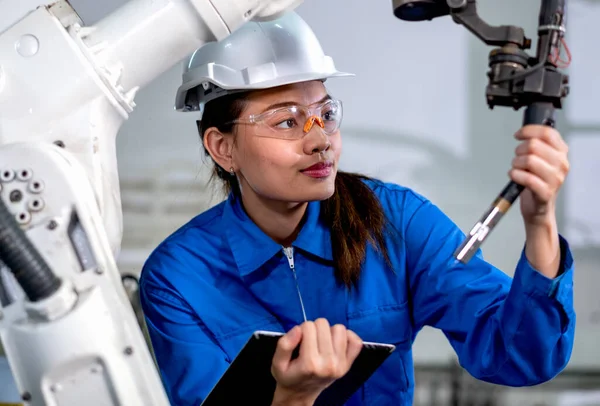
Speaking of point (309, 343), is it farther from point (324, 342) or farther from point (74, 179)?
point (74, 179)

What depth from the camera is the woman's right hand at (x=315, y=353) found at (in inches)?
40.6

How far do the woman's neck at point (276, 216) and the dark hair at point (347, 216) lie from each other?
0.23 feet

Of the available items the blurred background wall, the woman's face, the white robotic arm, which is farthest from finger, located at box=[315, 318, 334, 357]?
the blurred background wall

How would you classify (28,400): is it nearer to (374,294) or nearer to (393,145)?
(374,294)

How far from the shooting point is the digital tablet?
1.07 metres

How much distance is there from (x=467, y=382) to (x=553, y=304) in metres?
1.92

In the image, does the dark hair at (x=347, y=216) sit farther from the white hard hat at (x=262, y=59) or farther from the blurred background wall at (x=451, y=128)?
the blurred background wall at (x=451, y=128)

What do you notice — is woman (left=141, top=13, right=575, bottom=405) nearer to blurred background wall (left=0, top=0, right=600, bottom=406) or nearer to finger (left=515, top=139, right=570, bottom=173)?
finger (left=515, top=139, right=570, bottom=173)

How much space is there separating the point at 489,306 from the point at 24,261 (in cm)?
90

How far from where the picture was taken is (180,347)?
60.1 inches

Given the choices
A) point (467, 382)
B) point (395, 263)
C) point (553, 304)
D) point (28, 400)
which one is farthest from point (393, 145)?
point (28, 400)

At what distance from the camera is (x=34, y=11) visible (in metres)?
1.06

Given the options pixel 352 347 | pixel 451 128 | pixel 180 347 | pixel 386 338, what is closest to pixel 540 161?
pixel 352 347

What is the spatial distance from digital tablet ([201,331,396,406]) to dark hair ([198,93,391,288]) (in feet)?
1.09
